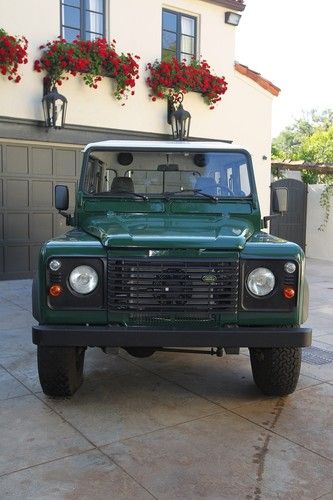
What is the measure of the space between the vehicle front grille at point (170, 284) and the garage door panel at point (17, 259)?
587cm

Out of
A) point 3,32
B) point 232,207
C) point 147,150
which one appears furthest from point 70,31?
point 232,207


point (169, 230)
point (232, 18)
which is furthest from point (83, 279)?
point (232, 18)

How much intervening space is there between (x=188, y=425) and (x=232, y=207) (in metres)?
1.78

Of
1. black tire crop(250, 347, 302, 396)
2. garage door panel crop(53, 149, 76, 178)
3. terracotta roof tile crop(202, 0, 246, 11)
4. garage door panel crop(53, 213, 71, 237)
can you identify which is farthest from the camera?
terracotta roof tile crop(202, 0, 246, 11)

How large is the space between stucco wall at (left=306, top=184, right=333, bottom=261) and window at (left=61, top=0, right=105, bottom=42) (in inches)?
277

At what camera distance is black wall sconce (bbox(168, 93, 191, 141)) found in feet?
31.4

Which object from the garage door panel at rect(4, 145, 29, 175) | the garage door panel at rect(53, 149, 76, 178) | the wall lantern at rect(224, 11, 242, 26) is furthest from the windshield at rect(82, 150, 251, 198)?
the wall lantern at rect(224, 11, 242, 26)

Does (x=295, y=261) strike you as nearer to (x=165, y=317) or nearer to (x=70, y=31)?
(x=165, y=317)

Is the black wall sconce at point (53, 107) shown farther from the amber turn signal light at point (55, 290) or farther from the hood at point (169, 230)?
the amber turn signal light at point (55, 290)

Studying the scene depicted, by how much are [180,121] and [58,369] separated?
7.05 metres

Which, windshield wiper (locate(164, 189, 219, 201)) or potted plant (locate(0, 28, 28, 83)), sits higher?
potted plant (locate(0, 28, 28, 83))

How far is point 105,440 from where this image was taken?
3074mm

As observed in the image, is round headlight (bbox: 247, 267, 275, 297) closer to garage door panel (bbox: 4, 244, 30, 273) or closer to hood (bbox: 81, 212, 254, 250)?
hood (bbox: 81, 212, 254, 250)

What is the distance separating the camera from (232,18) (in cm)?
1045
